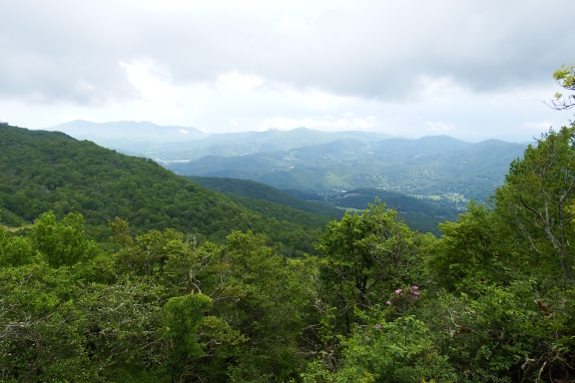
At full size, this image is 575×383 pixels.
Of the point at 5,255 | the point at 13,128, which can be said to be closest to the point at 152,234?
the point at 5,255

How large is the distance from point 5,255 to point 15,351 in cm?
951

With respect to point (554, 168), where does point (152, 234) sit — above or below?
below

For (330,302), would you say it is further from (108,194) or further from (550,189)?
(108,194)

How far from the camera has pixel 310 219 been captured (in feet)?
434

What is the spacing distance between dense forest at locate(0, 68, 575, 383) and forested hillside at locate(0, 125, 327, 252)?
52575mm

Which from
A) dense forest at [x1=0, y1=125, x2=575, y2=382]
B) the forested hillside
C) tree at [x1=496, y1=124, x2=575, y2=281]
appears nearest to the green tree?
dense forest at [x1=0, y1=125, x2=575, y2=382]

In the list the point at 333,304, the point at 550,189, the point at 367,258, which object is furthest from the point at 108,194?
the point at 550,189

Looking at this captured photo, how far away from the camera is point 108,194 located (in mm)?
89000

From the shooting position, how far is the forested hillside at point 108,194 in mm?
75625

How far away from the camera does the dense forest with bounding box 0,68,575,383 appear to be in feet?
23.4

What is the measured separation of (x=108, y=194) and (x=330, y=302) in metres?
91.3

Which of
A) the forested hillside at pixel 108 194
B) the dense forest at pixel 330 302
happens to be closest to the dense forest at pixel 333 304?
the dense forest at pixel 330 302

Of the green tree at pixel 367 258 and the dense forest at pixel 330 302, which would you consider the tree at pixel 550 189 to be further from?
the green tree at pixel 367 258

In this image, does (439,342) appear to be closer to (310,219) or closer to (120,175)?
(120,175)
